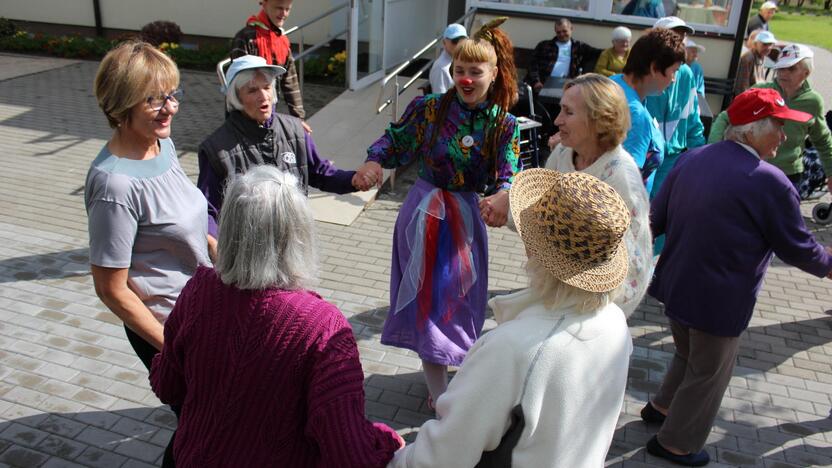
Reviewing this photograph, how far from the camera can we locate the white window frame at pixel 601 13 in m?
9.53

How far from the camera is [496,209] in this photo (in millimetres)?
3113

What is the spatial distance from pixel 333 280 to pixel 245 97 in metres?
2.42

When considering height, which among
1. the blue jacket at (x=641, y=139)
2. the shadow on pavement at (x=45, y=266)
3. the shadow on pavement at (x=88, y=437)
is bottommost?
the shadow on pavement at (x=88, y=437)

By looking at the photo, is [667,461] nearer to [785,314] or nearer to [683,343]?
[683,343]

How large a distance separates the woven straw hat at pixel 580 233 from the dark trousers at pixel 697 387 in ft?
5.78

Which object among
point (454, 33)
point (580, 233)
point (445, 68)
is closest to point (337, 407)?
point (580, 233)

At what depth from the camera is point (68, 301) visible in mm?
4820

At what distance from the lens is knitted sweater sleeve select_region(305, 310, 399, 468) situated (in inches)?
69.5

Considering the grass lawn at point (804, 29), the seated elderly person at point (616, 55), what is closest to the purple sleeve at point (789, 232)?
the seated elderly person at point (616, 55)

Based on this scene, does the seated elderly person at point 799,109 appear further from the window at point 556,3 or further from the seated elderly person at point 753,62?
the window at point 556,3

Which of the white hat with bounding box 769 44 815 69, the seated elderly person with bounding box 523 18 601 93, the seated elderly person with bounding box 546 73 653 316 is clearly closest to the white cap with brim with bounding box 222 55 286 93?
the seated elderly person with bounding box 546 73 653 316

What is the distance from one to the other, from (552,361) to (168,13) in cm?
1397

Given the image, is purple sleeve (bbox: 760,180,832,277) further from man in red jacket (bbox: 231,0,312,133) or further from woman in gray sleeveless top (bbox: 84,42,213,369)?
man in red jacket (bbox: 231,0,312,133)

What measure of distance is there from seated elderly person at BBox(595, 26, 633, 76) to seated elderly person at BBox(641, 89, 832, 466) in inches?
205
